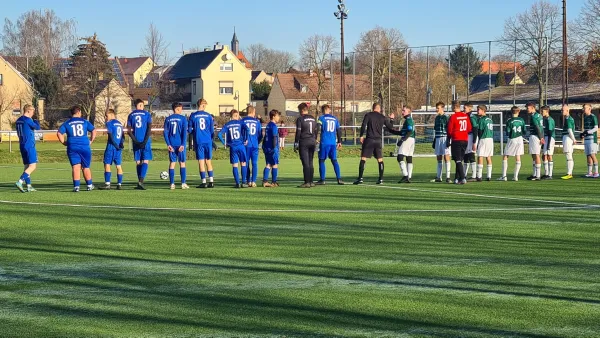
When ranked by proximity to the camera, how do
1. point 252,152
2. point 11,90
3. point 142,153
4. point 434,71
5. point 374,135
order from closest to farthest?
1. point 142,153
2. point 252,152
3. point 374,135
4. point 434,71
5. point 11,90

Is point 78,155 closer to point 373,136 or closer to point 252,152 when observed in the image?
point 252,152

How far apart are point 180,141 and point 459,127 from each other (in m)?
7.22

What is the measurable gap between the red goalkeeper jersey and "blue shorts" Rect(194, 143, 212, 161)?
6332 mm

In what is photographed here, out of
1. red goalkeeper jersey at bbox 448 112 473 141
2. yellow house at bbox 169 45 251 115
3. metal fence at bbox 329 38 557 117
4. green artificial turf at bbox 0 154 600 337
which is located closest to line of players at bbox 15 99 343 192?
green artificial turf at bbox 0 154 600 337

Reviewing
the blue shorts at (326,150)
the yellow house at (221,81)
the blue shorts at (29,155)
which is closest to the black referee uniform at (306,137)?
the blue shorts at (326,150)

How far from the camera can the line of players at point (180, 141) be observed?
20.7m

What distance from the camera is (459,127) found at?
22.7 metres

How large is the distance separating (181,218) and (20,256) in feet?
14.4

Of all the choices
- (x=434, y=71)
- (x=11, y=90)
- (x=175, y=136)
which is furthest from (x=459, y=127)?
(x=11, y=90)

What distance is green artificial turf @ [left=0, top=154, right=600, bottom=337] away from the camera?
704 cm

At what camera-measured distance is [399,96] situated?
6506 centimetres

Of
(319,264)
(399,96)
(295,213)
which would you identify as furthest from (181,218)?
(399,96)

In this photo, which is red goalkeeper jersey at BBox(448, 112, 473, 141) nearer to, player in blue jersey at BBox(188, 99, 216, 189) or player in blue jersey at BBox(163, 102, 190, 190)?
player in blue jersey at BBox(188, 99, 216, 189)

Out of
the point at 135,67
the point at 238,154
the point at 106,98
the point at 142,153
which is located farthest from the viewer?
the point at 135,67
